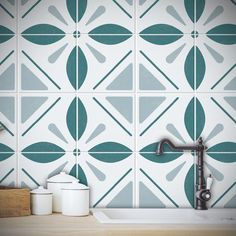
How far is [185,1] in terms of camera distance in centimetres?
215

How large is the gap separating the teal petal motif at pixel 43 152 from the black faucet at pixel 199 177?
1.50ft

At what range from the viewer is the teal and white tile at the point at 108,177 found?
82.2 inches

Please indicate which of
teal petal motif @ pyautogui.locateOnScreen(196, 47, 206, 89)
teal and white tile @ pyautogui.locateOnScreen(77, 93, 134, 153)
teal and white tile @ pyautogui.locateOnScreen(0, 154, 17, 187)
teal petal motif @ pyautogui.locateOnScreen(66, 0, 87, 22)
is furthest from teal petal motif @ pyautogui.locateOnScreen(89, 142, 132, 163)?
teal petal motif @ pyautogui.locateOnScreen(66, 0, 87, 22)

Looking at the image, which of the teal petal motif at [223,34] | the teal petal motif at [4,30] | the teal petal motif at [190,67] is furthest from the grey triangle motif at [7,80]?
the teal petal motif at [223,34]

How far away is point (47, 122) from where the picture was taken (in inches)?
82.5

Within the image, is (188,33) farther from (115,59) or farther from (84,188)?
(84,188)

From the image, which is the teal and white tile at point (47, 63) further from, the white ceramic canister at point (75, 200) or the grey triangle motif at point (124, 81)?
the white ceramic canister at point (75, 200)

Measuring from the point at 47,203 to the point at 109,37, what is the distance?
0.80 metres

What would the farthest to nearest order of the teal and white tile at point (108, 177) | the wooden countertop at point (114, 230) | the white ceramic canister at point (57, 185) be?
1. the teal and white tile at point (108, 177)
2. the white ceramic canister at point (57, 185)
3. the wooden countertop at point (114, 230)

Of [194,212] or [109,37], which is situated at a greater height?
[109,37]

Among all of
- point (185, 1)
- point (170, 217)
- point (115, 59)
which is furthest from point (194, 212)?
point (185, 1)

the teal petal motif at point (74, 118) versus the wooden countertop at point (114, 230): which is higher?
the teal petal motif at point (74, 118)

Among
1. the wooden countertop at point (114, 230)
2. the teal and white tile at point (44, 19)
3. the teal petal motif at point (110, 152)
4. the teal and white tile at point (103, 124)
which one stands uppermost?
the teal and white tile at point (44, 19)

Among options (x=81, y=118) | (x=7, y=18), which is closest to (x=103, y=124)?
(x=81, y=118)
